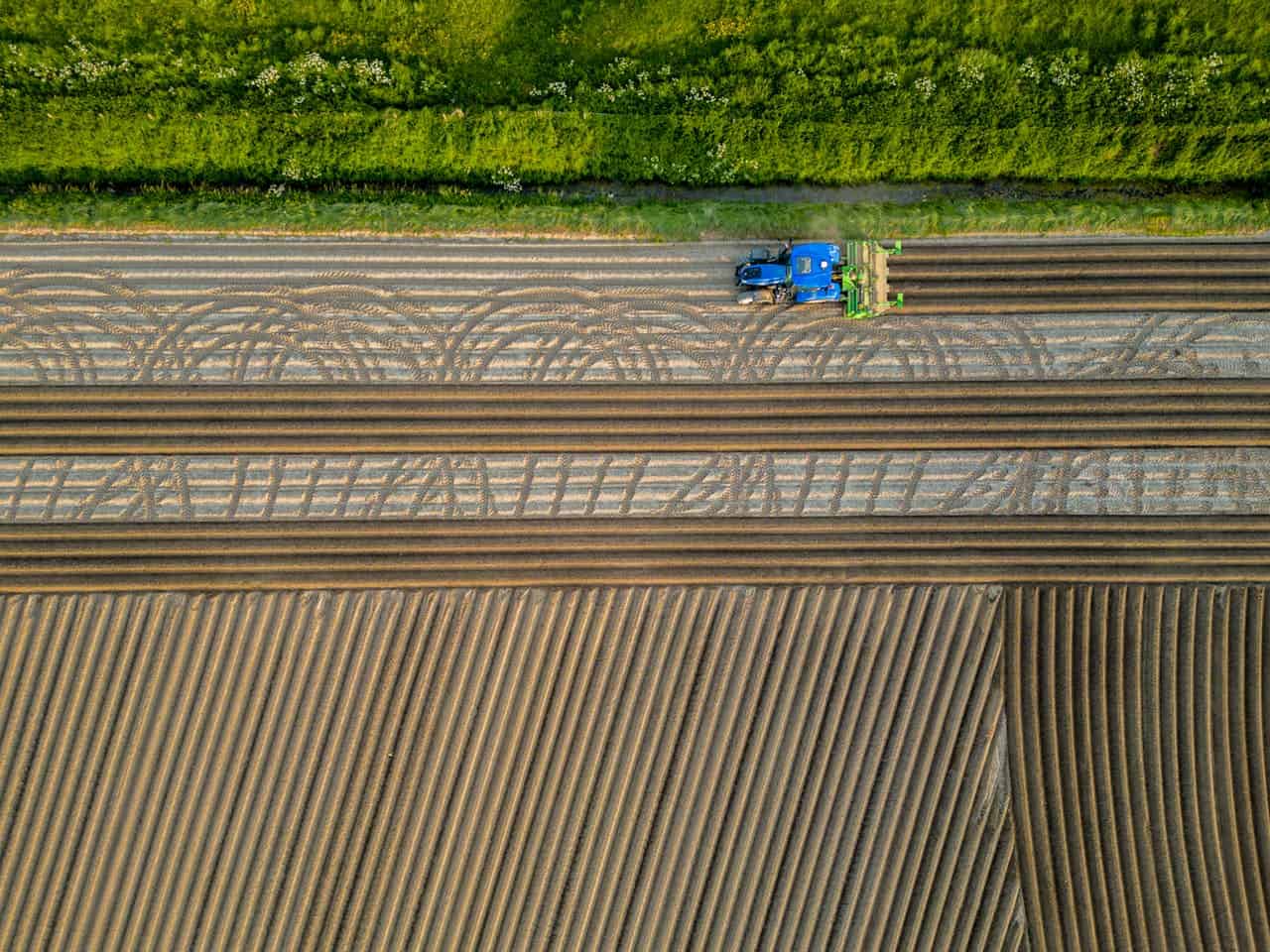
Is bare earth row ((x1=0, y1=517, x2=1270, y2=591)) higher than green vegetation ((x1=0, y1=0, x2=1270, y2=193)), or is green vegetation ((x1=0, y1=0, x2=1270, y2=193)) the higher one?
green vegetation ((x1=0, y1=0, x2=1270, y2=193))

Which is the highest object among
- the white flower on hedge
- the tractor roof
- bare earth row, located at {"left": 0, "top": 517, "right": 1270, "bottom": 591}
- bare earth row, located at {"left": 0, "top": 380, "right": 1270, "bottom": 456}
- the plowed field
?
the white flower on hedge

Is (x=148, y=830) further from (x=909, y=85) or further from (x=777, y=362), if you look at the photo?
(x=909, y=85)

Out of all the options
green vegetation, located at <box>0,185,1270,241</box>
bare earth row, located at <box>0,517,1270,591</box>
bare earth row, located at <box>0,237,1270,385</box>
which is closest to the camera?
bare earth row, located at <box>0,517,1270,591</box>

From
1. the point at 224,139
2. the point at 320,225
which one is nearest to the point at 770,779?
the point at 320,225

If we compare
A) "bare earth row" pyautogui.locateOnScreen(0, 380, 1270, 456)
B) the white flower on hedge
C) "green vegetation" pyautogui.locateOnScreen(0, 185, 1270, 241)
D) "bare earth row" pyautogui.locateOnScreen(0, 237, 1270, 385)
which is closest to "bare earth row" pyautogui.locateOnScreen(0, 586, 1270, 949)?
"bare earth row" pyautogui.locateOnScreen(0, 380, 1270, 456)

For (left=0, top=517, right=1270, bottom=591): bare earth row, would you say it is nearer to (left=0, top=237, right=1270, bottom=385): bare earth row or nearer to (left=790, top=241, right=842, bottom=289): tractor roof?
(left=0, top=237, right=1270, bottom=385): bare earth row

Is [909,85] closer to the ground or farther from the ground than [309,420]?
farther from the ground

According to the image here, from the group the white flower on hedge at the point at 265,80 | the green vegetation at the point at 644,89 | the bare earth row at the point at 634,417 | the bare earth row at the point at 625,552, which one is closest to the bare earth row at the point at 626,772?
the bare earth row at the point at 625,552

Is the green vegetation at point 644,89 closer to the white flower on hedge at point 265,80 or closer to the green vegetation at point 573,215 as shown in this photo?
the white flower on hedge at point 265,80
